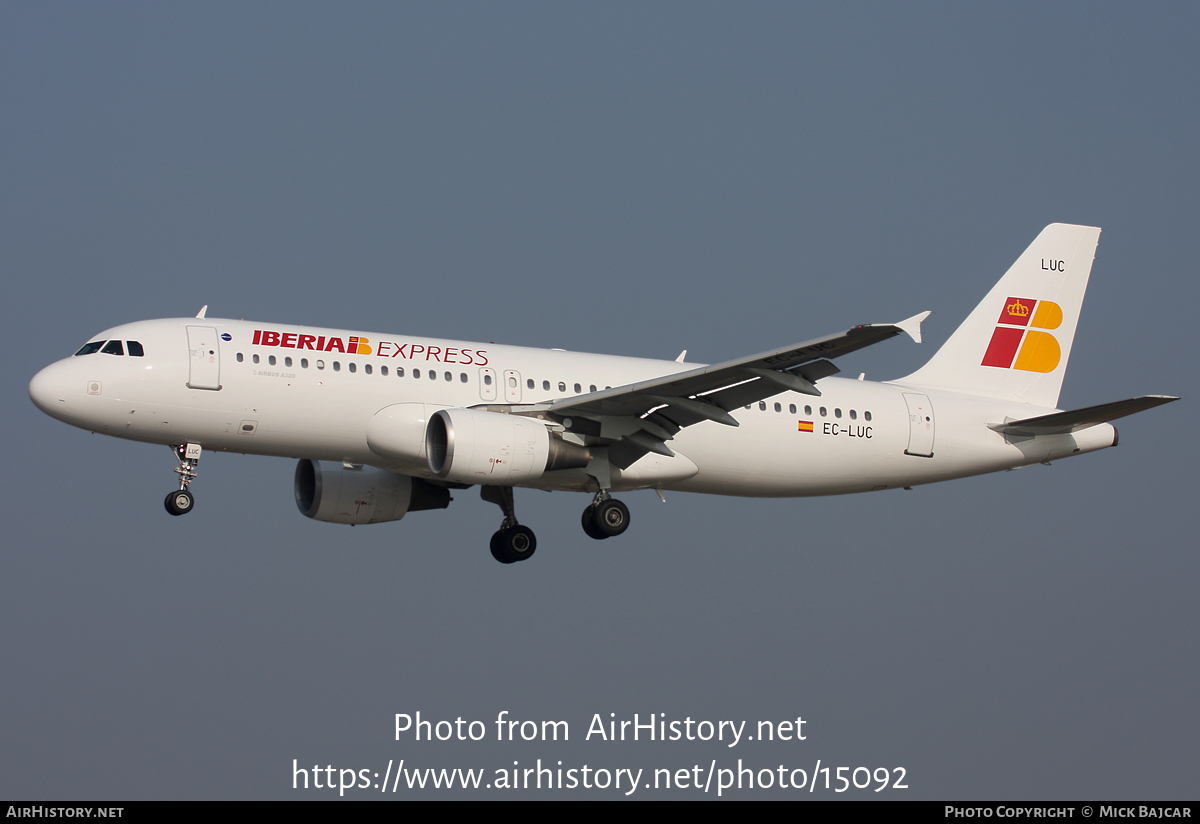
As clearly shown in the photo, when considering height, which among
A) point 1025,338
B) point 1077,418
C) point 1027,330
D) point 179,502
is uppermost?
point 1027,330

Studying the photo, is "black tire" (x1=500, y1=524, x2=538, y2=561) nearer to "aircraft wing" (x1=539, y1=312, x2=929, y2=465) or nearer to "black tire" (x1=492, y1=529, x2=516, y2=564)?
"black tire" (x1=492, y1=529, x2=516, y2=564)

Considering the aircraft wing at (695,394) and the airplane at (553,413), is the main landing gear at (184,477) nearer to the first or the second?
the airplane at (553,413)

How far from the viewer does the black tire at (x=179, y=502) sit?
1153 inches

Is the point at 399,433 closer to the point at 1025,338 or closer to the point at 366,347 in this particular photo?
the point at 366,347

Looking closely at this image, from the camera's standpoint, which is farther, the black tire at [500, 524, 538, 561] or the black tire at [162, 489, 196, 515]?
the black tire at [500, 524, 538, 561]

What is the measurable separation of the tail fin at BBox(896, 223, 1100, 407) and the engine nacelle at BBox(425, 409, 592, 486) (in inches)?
440

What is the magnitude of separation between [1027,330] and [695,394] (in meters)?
12.0

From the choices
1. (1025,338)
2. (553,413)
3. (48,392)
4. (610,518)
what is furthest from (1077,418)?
(48,392)

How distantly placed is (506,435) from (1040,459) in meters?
13.9

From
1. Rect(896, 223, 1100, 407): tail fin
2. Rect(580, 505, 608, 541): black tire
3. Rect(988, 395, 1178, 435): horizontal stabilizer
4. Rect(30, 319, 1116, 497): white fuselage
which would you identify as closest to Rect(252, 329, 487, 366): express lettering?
Rect(30, 319, 1116, 497): white fuselage

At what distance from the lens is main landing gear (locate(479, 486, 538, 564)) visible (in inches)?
1352

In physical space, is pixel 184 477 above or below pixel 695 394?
below

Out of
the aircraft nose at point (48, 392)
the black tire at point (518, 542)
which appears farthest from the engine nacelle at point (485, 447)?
the aircraft nose at point (48, 392)

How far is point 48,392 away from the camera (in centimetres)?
2831
